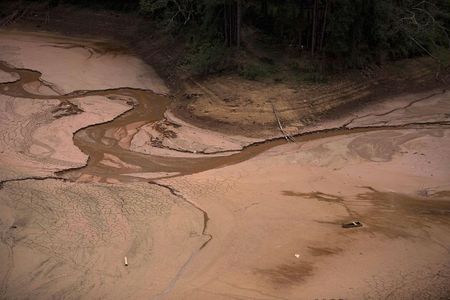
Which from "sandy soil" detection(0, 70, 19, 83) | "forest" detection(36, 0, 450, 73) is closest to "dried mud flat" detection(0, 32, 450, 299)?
"sandy soil" detection(0, 70, 19, 83)

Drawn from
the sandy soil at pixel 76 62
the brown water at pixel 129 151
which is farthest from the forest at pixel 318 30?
the brown water at pixel 129 151

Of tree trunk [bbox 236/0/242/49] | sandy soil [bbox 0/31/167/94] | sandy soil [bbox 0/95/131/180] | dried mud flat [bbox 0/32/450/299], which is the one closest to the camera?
dried mud flat [bbox 0/32/450/299]

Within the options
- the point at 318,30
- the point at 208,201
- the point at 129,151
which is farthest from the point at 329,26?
the point at 208,201

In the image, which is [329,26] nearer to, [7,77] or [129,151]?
[129,151]

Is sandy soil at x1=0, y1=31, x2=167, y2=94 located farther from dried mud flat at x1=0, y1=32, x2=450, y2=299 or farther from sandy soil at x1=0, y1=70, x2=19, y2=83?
sandy soil at x1=0, y1=70, x2=19, y2=83

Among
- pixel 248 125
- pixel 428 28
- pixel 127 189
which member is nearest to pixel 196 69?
pixel 248 125
